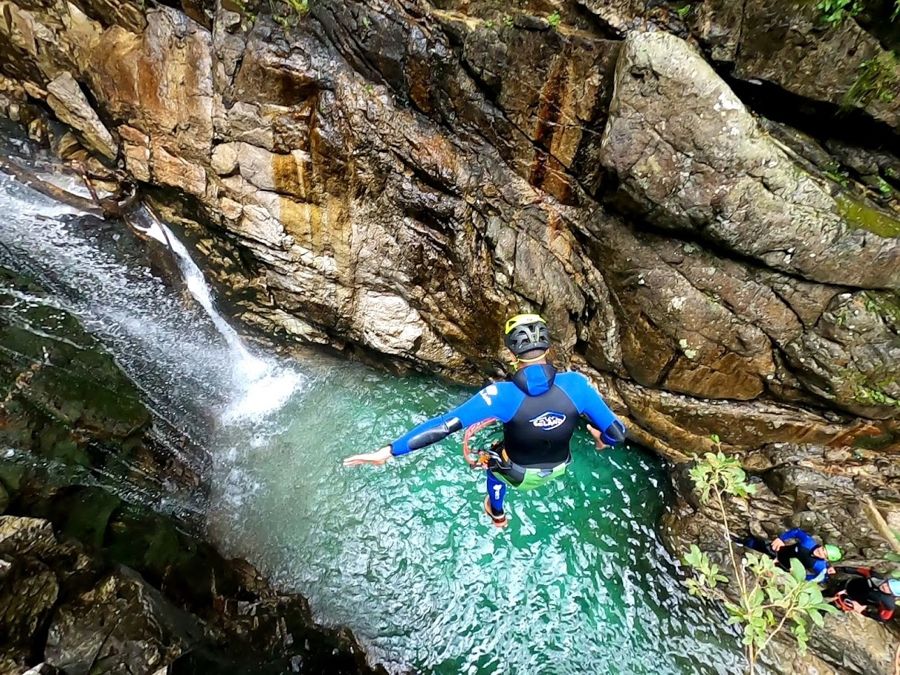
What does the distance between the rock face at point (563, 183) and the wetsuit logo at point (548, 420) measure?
3361mm

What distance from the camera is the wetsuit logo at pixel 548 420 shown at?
4328mm

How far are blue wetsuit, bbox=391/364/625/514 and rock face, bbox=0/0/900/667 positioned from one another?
311cm

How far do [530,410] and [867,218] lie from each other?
16.5 feet

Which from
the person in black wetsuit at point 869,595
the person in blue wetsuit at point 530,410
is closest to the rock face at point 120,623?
the person in blue wetsuit at point 530,410

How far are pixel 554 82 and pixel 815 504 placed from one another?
6962 mm

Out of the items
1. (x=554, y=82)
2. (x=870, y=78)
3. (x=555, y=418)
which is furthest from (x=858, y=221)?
(x=555, y=418)

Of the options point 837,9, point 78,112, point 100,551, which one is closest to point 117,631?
point 100,551

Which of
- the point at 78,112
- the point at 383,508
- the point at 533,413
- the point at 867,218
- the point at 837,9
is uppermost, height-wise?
the point at 837,9

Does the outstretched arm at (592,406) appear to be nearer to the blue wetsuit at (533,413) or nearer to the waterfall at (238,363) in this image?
the blue wetsuit at (533,413)

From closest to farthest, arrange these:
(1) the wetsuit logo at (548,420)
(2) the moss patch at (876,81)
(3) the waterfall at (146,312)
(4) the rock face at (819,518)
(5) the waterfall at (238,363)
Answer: (1) the wetsuit logo at (548,420)
(2) the moss patch at (876,81)
(4) the rock face at (819,518)
(3) the waterfall at (146,312)
(5) the waterfall at (238,363)

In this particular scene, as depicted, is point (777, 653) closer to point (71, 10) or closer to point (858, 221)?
point (858, 221)

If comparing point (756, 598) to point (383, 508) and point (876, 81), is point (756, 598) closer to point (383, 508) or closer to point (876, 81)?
point (383, 508)

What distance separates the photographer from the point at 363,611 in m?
6.19

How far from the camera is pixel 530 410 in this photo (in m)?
4.31
